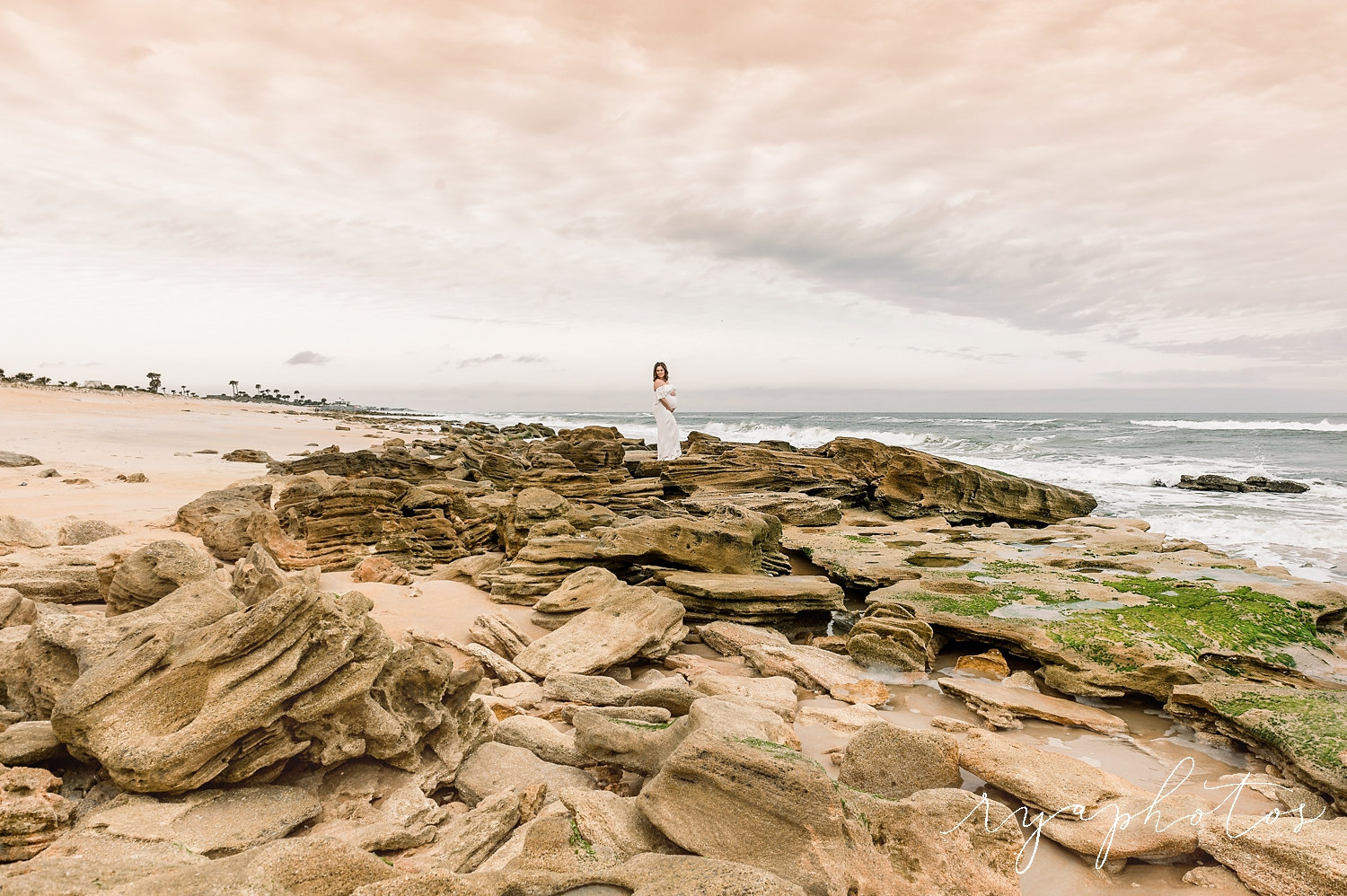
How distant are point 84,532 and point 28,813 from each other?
7.00 metres

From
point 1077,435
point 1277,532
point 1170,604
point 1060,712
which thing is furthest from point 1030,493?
point 1077,435

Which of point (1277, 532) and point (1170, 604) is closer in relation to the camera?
point (1170, 604)

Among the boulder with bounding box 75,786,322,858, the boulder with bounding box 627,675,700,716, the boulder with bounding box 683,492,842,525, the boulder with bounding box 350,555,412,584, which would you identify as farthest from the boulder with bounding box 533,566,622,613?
the boulder with bounding box 683,492,842,525

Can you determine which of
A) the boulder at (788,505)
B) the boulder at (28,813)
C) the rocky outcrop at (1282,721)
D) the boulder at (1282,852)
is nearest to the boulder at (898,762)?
the boulder at (1282,852)

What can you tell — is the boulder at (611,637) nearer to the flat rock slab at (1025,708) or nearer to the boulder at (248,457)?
the flat rock slab at (1025,708)

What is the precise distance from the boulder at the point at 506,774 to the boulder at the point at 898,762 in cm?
152

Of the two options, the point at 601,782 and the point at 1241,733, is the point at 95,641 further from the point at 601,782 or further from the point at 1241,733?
the point at 1241,733

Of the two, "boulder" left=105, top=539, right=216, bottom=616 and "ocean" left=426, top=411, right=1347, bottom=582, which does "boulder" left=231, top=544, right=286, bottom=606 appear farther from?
"ocean" left=426, top=411, right=1347, bottom=582

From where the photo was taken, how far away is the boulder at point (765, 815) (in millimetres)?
2873

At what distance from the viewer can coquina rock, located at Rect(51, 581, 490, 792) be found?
3.07 m

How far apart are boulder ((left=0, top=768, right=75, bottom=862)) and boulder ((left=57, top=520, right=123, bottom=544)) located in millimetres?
6605

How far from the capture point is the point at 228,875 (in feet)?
Result: 8.15

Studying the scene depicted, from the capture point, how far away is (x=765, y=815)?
3.06 m

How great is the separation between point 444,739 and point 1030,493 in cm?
1381
